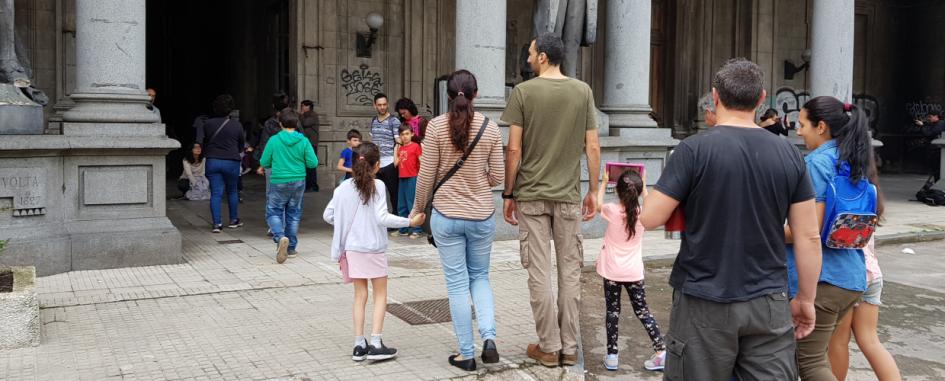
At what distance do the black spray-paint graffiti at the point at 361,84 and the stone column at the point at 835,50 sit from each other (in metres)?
7.97

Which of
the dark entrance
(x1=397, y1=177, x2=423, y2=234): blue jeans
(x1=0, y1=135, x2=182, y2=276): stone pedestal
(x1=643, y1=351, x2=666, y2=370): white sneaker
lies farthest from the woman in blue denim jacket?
the dark entrance

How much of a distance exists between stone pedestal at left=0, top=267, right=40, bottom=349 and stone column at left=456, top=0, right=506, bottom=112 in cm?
635

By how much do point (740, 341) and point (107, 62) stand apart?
750cm

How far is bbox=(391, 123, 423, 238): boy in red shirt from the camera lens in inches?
424

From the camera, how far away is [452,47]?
17.8 m

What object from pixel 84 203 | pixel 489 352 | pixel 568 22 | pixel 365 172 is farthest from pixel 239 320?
pixel 568 22

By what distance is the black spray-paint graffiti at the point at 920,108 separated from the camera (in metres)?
25.1

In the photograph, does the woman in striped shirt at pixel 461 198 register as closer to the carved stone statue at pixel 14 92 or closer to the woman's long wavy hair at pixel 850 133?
the woman's long wavy hair at pixel 850 133

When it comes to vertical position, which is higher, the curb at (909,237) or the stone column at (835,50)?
the stone column at (835,50)

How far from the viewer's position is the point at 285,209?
9898 mm

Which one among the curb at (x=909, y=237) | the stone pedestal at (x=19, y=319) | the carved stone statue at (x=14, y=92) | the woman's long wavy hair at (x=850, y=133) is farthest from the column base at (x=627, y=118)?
the stone pedestal at (x=19, y=319)

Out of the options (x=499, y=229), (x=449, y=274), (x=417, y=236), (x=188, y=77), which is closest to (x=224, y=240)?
(x=417, y=236)

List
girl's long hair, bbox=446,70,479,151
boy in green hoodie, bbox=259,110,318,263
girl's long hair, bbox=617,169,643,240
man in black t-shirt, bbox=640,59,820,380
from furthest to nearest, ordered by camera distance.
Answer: boy in green hoodie, bbox=259,110,318,263 → girl's long hair, bbox=617,169,643,240 → girl's long hair, bbox=446,70,479,151 → man in black t-shirt, bbox=640,59,820,380

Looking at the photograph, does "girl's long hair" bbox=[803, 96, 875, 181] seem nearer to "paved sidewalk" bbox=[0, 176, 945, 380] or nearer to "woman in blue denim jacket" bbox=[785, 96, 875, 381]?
"woman in blue denim jacket" bbox=[785, 96, 875, 381]
